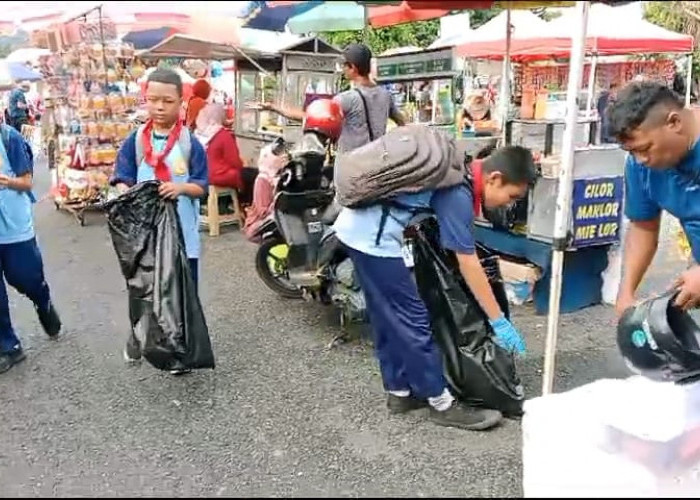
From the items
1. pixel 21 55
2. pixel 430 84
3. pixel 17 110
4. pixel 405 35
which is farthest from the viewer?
pixel 21 55

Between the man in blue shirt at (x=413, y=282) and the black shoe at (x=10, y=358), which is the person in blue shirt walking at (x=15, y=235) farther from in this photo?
the man in blue shirt at (x=413, y=282)

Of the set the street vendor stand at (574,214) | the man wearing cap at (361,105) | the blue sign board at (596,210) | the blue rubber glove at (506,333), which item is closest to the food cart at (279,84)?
the man wearing cap at (361,105)

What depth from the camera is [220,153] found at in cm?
789

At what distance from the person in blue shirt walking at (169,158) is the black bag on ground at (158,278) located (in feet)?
0.38

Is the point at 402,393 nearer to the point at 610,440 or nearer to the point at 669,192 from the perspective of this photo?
the point at 610,440

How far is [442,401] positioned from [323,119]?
2407mm

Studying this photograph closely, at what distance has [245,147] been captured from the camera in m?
8.69

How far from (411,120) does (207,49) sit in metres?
2.79

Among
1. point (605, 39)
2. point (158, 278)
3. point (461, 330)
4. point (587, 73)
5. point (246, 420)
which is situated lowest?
point (246, 420)

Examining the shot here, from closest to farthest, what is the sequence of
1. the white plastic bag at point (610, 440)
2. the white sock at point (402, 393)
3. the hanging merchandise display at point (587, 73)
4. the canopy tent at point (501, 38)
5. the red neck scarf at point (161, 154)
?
the white plastic bag at point (610, 440)
the white sock at point (402, 393)
the red neck scarf at point (161, 154)
the hanging merchandise display at point (587, 73)
the canopy tent at point (501, 38)

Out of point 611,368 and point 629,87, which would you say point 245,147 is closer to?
point 611,368

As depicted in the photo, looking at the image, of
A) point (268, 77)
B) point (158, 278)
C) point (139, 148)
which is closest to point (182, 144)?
point (139, 148)

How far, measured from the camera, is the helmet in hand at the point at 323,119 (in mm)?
5242

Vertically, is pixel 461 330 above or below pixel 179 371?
above
